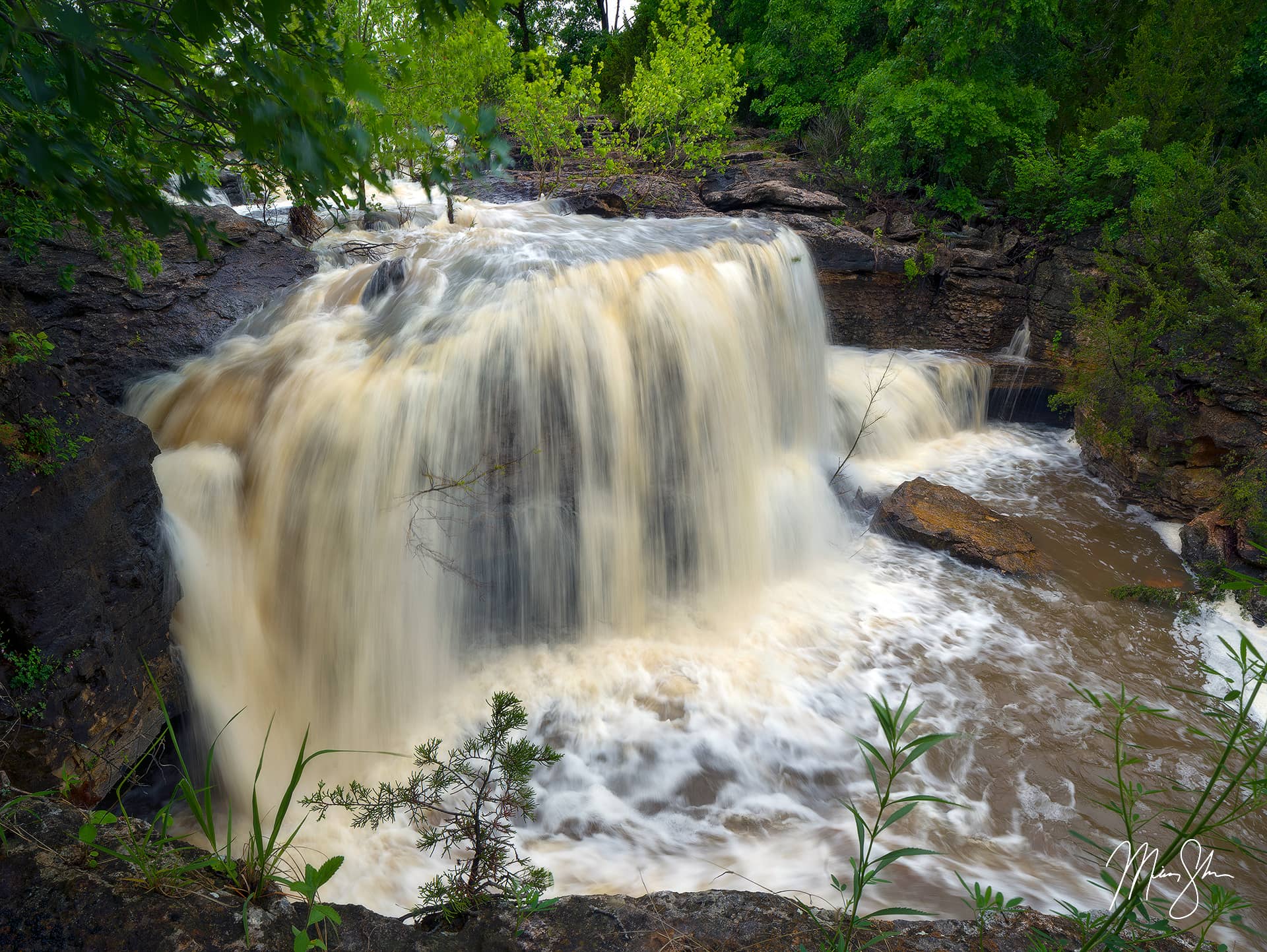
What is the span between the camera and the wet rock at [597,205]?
10641 millimetres

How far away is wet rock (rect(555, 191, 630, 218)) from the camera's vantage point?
10.6 meters

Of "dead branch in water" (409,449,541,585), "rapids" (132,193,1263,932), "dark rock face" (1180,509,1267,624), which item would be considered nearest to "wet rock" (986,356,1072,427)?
"rapids" (132,193,1263,932)

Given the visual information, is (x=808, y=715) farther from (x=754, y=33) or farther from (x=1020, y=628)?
(x=754, y=33)

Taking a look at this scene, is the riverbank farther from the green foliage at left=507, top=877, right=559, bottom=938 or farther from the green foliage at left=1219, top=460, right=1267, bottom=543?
the green foliage at left=1219, top=460, right=1267, bottom=543

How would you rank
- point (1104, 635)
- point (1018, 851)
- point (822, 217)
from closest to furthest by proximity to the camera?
point (1018, 851)
point (1104, 635)
point (822, 217)

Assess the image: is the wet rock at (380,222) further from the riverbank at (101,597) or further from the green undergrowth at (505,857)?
the green undergrowth at (505,857)

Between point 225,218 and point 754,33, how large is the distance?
1504 centimetres

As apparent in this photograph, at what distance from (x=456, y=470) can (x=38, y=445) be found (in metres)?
2.70

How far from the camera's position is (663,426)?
6.81m

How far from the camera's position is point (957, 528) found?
7.39 metres

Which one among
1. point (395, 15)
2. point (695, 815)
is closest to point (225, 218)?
point (395, 15)

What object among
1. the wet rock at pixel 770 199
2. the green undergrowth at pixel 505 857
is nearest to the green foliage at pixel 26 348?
the green undergrowth at pixel 505 857

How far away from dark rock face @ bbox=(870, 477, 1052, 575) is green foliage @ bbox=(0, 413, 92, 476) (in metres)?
7.39

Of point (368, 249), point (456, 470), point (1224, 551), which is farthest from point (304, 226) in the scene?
point (1224, 551)
